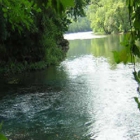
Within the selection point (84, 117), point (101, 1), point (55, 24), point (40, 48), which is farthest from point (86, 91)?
point (101, 1)

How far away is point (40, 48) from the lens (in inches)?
901

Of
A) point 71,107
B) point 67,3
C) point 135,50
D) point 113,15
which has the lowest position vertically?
point 71,107

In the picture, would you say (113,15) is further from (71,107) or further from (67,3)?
(67,3)

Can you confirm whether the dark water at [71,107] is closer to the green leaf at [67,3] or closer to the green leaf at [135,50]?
the green leaf at [135,50]

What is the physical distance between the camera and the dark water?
9.18 m

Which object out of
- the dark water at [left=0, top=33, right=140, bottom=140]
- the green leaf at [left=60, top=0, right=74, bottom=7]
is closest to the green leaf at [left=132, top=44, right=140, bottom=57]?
the green leaf at [left=60, top=0, right=74, bottom=7]

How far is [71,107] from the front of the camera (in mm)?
12109

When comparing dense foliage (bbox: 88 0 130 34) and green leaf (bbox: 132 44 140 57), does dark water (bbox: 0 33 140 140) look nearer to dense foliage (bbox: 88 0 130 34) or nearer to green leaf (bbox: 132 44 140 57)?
green leaf (bbox: 132 44 140 57)

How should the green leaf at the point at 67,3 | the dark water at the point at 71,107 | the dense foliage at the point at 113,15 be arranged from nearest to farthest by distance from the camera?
the green leaf at the point at 67,3
the dark water at the point at 71,107
the dense foliage at the point at 113,15

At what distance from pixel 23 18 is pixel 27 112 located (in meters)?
7.44

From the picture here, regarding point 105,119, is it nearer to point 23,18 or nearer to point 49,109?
point 49,109

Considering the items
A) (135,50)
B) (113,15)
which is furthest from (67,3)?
(113,15)

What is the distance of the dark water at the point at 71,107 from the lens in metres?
9.18

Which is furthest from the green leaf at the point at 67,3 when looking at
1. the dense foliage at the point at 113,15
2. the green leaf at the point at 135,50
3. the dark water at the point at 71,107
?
the dense foliage at the point at 113,15
